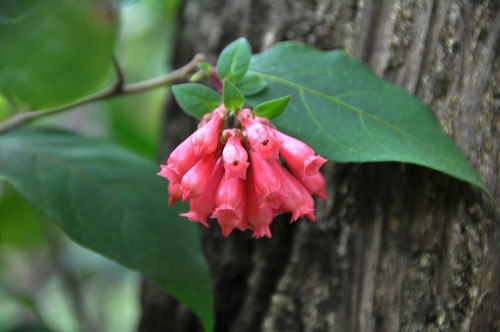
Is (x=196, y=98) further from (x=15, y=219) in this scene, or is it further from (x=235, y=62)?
(x=15, y=219)

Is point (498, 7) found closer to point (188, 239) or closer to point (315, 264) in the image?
point (315, 264)

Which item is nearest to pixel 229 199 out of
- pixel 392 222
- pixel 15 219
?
pixel 392 222

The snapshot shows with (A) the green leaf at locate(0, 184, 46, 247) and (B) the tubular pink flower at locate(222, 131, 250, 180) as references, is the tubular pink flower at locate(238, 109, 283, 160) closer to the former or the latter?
(B) the tubular pink flower at locate(222, 131, 250, 180)

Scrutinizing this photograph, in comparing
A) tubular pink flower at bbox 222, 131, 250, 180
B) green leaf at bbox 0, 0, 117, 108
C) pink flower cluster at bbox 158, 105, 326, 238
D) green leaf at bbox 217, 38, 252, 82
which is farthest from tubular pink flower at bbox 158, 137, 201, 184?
green leaf at bbox 0, 0, 117, 108

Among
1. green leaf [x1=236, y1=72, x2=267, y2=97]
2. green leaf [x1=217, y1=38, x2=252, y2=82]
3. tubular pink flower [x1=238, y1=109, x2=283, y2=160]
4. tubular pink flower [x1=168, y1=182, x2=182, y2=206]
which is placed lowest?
tubular pink flower [x1=168, y1=182, x2=182, y2=206]

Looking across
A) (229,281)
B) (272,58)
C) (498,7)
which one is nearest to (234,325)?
(229,281)

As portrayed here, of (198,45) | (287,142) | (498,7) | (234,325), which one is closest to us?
(287,142)

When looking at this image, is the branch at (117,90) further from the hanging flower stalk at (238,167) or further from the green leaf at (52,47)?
the hanging flower stalk at (238,167)
